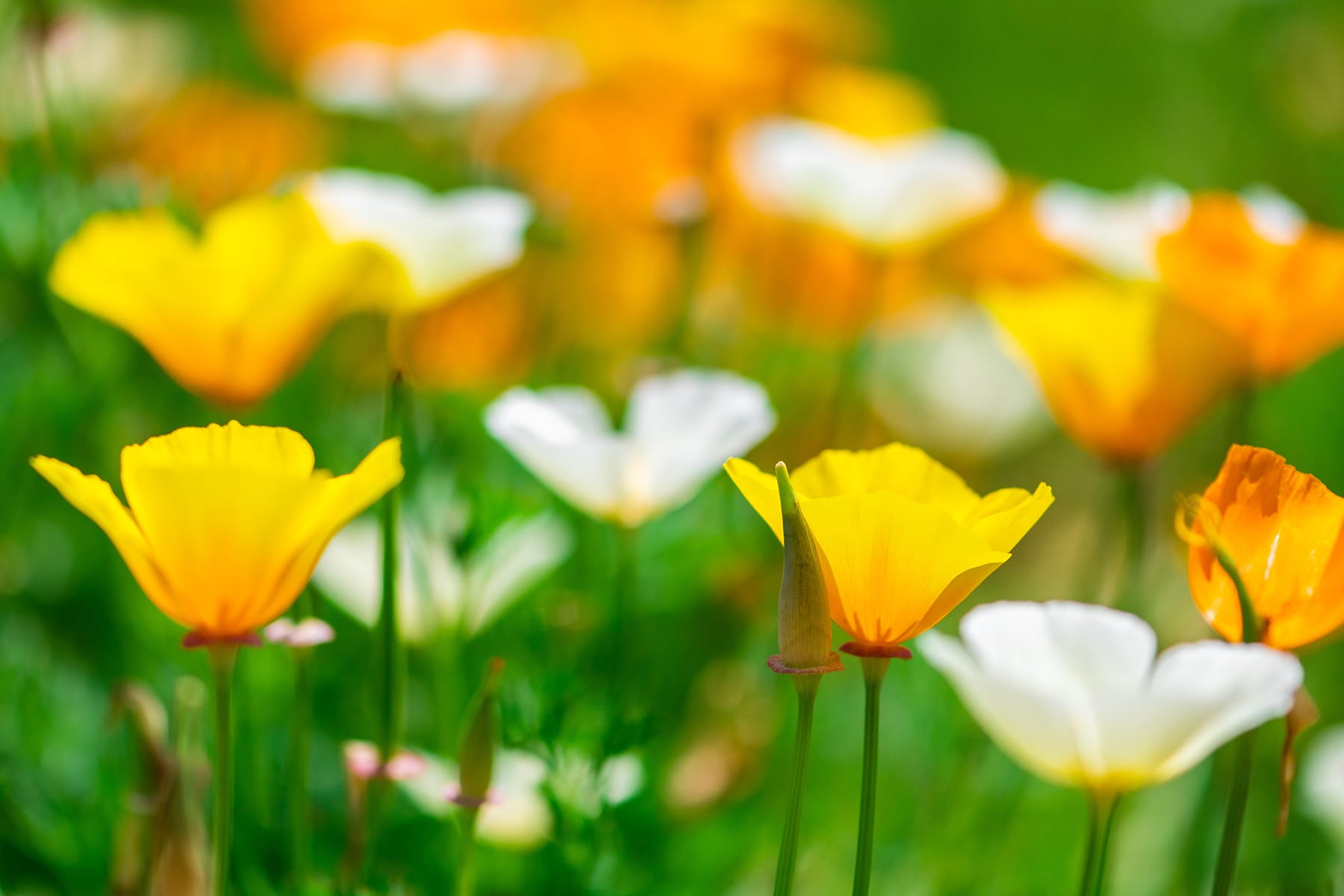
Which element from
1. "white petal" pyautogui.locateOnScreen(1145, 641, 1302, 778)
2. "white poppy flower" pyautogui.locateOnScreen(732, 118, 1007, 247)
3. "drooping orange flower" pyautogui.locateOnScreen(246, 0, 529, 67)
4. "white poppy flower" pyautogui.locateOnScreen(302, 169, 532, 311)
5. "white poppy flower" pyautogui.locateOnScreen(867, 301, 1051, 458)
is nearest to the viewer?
"white petal" pyautogui.locateOnScreen(1145, 641, 1302, 778)

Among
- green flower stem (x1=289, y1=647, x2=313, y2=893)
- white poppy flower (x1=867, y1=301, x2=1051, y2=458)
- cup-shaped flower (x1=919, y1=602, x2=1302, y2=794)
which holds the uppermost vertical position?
cup-shaped flower (x1=919, y1=602, x2=1302, y2=794)

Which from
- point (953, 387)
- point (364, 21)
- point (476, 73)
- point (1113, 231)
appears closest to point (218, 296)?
point (1113, 231)

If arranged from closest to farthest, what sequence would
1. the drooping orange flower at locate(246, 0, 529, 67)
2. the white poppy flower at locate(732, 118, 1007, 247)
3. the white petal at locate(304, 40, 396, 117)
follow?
1. the white poppy flower at locate(732, 118, 1007, 247)
2. the white petal at locate(304, 40, 396, 117)
3. the drooping orange flower at locate(246, 0, 529, 67)

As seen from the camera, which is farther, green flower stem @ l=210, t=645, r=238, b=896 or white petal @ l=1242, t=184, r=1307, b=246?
white petal @ l=1242, t=184, r=1307, b=246

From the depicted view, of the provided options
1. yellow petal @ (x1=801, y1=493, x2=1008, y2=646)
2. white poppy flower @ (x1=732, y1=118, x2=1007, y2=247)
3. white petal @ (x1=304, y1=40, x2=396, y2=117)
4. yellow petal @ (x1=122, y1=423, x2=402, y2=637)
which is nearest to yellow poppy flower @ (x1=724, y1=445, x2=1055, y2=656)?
yellow petal @ (x1=801, y1=493, x2=1008, y2=646)

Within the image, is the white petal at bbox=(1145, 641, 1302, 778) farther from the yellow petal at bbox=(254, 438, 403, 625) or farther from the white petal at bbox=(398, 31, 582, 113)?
the white petal at bbox=(398, 31, 582, 113)

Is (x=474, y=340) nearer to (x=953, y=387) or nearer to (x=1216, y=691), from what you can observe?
(x=953, y=387)
